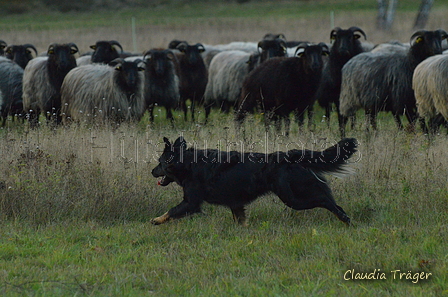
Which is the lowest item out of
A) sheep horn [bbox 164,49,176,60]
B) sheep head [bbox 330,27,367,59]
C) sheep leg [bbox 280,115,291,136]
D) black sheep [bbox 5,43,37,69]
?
sheep leg [bbox 280,115,291,136]

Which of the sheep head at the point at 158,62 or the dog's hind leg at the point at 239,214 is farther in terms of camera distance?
the sheep head at the point at 158,62

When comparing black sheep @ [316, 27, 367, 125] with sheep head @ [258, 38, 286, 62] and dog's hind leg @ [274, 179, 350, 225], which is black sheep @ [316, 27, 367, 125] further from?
dog's hind leg @ [274, 179, 350, 225]

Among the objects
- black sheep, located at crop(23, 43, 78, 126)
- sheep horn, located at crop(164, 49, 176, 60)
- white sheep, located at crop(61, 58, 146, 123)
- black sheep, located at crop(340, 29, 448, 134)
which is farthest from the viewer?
sheep horn, located at crop(164, 49, 176, 60)

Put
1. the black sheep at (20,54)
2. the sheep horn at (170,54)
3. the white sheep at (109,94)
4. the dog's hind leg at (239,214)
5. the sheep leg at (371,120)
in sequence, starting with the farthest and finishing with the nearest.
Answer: the black sheep at (20,54) < the sheep horn at (170,54) < the white sheep at (109,94) < the sheep leg at (371,120) < the dog's hind leg at (239,214)

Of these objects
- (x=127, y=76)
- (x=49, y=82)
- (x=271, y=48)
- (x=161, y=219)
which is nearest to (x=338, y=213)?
(x=161, y=219)

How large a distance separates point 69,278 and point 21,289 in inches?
14.4

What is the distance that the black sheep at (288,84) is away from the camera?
35.2 ft

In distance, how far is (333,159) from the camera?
592cm

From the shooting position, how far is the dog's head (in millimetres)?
6273

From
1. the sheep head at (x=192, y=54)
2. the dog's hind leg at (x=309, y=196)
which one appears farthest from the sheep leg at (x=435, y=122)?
the sheep head at (x=192, y=54)

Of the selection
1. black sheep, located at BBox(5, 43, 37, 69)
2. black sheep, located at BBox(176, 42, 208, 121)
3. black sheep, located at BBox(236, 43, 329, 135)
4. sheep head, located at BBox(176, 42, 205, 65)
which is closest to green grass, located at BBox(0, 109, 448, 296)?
black sheep, located at BBox(236, 43, 329, 135)

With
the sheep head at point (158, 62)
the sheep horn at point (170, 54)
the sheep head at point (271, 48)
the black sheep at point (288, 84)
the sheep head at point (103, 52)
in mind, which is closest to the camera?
the black sheep at point (288, 84)

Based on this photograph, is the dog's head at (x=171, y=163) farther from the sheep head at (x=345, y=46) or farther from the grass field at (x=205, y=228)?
the sheep head at (x=345, y=46)

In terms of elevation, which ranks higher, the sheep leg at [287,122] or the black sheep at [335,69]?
the black sheep at [335,69]
